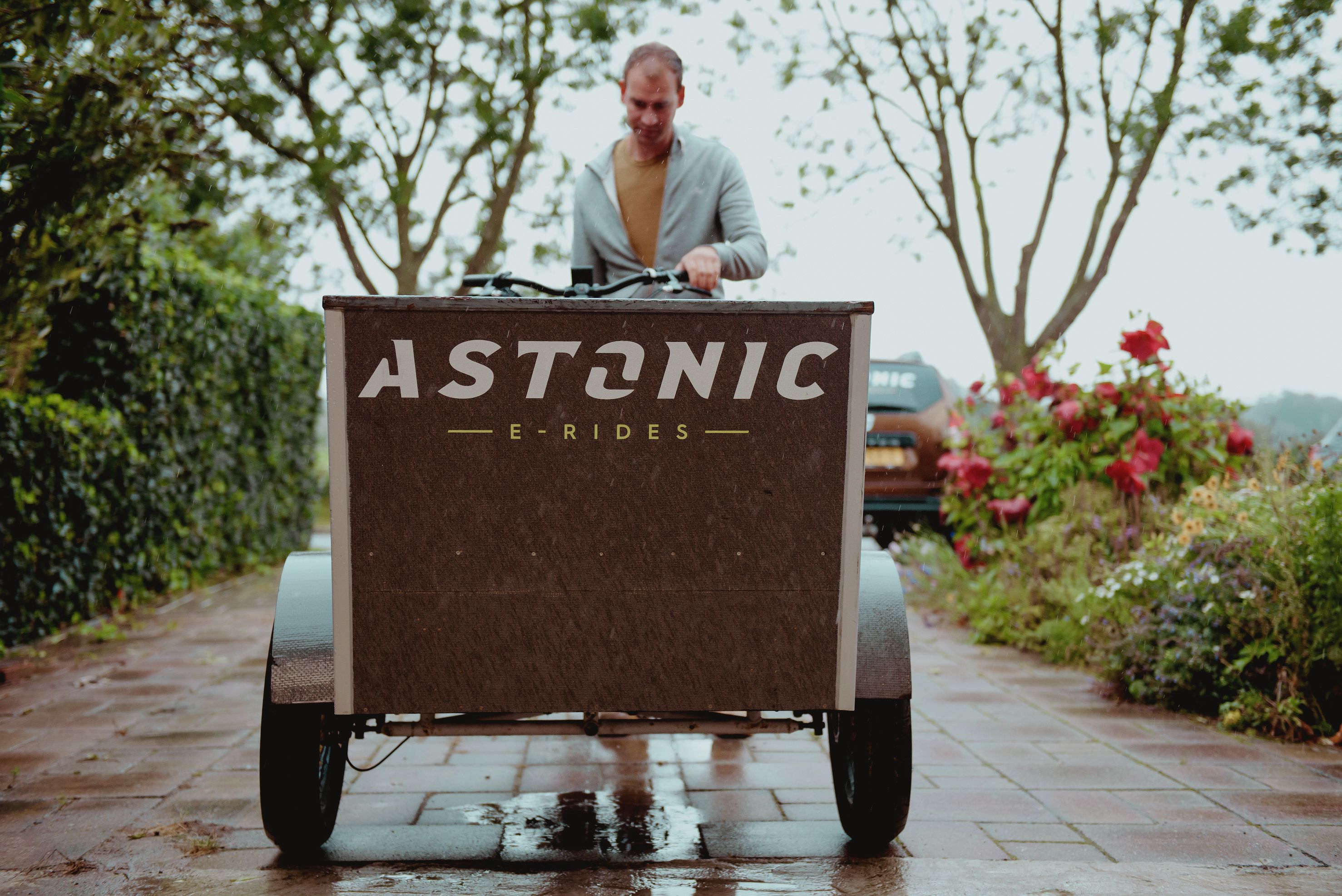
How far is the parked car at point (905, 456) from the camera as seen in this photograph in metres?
9.36

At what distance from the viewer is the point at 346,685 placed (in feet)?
8.05

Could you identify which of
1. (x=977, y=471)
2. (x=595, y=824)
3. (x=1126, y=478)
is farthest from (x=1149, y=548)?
(x=595, y=824)

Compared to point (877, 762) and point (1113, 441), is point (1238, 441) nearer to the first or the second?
point (1113, 441)

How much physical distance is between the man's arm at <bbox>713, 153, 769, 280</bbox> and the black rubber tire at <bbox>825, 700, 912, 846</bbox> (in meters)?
1.21

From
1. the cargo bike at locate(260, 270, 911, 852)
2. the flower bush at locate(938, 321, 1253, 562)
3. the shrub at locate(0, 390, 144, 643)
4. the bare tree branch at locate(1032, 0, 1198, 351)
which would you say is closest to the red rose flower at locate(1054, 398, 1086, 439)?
the flower bush at locate(938, 321, 1253, 562)

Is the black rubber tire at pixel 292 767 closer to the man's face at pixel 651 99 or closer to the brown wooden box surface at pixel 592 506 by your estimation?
the brown wooden box surface at pixel 592 506

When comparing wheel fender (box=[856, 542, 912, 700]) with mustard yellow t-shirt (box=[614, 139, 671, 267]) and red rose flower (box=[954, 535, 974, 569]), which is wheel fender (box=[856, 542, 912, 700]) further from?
red rose flower (box=[954, 535, 974, 569])

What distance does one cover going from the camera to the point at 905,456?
30.9 feet

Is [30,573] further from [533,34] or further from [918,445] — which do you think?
[533,34]

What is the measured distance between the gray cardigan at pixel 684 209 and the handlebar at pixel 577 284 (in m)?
0.41

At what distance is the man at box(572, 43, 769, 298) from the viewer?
11.0 feet

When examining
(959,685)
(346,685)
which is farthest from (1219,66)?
(346,685)

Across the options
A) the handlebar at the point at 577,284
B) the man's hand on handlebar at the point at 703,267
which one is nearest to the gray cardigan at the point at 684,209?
the man's hand on handlebar at the point at 703,267

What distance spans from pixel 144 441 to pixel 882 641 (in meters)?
5.49
